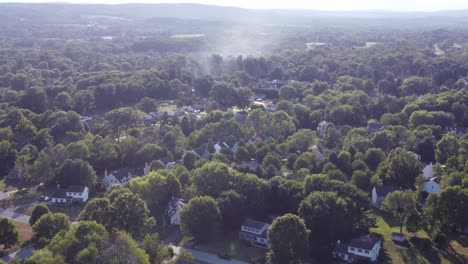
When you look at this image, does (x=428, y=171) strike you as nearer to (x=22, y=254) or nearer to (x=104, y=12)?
(x=22, y=254)

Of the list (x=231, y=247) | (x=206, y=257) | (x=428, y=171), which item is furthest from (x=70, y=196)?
(x=428, y=171)

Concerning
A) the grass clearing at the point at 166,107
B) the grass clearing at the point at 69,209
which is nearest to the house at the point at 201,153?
the grass clearing at the point at 69,209

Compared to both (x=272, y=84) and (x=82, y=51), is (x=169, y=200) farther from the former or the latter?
(x=82, y=51)

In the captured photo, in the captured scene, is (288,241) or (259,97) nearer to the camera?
(288,241)

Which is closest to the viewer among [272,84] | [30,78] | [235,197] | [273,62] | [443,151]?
[235,197]

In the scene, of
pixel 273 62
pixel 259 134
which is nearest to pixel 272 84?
pixel 273 62

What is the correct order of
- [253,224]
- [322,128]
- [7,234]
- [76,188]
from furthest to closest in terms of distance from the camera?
1. [322,128]
2. [76,188]
3. [253,224]
4. [7,234]
